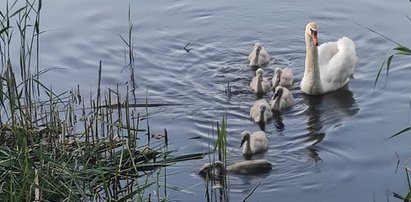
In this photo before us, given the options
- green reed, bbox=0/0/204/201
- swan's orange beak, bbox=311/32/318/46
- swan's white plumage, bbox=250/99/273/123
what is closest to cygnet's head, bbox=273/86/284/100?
swan's white plumage, bbox=250/99/273/123

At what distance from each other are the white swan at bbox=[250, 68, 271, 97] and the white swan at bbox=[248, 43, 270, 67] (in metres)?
0.34

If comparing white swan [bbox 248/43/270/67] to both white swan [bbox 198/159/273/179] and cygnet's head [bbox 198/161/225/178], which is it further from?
cygnet's head [bbox 198/161/225/178]

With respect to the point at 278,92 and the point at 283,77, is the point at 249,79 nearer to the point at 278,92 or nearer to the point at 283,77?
the point at 283,77

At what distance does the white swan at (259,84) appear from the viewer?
9883mm

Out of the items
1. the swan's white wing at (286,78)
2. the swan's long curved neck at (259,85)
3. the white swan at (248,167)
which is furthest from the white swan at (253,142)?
the swan's white wing at (286,78)

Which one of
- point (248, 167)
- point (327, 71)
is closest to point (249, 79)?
point (327, 71)

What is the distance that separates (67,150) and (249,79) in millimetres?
3113

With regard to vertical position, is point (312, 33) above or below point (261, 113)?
above

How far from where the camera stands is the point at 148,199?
7195mm

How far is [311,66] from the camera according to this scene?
10125 millimetres

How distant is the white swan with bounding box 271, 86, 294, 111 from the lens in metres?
9.45

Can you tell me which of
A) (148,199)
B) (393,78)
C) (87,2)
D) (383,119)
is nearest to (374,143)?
(383,119)

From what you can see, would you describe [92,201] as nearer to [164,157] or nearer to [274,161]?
[164,157]

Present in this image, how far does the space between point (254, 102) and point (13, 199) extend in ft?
12.4
